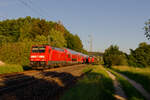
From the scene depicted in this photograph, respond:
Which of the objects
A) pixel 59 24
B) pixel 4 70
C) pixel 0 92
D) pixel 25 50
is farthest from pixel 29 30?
pixel 0 92

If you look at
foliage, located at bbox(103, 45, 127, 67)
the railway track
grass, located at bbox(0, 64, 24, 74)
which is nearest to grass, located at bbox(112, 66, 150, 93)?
the railway track

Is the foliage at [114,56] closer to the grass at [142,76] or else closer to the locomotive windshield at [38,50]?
the grass at [142,76]

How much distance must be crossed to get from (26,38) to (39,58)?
23.7 m

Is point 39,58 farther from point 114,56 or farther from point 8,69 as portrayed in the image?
point 114,56

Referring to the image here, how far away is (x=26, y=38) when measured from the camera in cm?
4534

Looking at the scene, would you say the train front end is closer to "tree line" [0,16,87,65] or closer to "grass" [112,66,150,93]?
"tree line" [0,16,87,65]

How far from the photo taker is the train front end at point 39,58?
2291 cm

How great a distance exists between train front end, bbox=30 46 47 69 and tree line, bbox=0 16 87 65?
2817 millimetres

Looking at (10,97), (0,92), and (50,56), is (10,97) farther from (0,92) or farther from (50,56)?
(50,56)

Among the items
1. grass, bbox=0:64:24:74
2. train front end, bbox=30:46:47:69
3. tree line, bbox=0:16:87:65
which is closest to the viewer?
grass, bbox=0:64:24:74

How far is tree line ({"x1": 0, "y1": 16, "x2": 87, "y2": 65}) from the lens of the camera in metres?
25.5

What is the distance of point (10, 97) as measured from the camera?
7551mm

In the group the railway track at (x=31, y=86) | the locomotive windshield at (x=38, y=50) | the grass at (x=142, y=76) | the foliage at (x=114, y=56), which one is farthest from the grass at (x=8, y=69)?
the foliage at (x=114, y=56)

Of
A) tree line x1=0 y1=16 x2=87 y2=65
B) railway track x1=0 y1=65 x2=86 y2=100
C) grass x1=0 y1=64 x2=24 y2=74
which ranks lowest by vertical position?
railway track x1=0 y1=65 x2=86 y2=100
